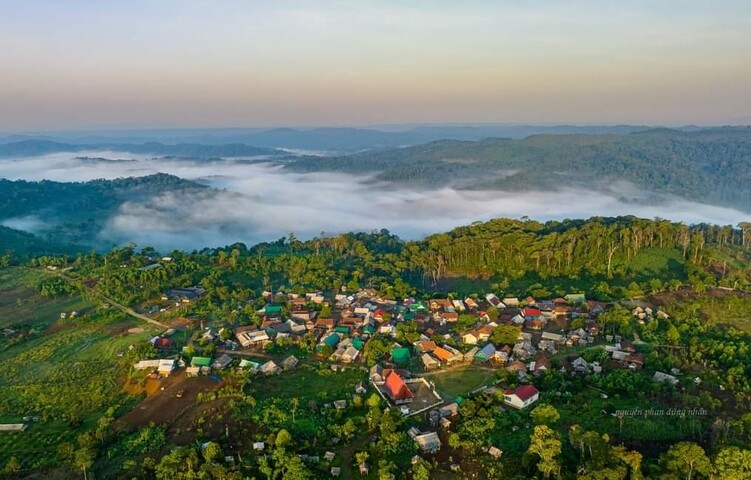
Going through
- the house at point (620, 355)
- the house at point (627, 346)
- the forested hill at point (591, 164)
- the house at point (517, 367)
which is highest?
the forested hill at point (591, 164)

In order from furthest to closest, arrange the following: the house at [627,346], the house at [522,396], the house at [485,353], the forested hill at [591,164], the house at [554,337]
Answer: the forested hill at [591,164], the house at [554,337], the house at [485,353], the house at [627,346], the house at [522,396]

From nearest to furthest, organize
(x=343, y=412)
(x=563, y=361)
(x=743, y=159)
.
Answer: (x=343, y=412), (x=563, y=361), (x=743, y=159)

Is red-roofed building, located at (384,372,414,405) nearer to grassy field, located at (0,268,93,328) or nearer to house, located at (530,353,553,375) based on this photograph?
house, located at (530,353,553,375)

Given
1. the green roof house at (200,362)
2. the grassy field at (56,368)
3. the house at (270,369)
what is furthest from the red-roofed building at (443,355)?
the grassy field at (56,368)

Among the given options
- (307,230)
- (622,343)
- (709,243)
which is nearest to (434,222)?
(307,230)

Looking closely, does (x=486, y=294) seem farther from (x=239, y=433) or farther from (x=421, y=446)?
(x=239, y=433)

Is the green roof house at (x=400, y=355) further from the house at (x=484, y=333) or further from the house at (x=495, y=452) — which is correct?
the house at (x=495, y=452)

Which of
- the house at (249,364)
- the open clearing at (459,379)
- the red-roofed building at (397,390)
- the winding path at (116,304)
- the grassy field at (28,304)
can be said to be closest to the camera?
the red-roofed building at (397,390)
